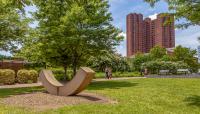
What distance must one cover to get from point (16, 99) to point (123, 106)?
4.69 m

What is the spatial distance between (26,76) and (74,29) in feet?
23.3

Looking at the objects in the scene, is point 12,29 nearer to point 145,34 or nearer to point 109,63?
point 109,63

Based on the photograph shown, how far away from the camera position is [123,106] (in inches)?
459

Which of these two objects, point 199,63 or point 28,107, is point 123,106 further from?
point 199,63

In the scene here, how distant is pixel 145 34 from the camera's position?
12888 cm

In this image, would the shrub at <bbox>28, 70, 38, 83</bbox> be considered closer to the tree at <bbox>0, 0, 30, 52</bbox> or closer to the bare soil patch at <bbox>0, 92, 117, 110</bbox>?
→ the tree at <bbox>0, 0, 30, 52</bbox>

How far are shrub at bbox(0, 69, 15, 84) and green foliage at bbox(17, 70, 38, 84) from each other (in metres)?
0.89

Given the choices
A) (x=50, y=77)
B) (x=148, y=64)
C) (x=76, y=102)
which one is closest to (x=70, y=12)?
(x=50, y=77)

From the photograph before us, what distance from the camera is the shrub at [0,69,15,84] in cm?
2617

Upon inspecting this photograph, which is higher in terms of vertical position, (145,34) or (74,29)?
(145,34)

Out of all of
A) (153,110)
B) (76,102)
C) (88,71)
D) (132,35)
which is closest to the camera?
(153,110)

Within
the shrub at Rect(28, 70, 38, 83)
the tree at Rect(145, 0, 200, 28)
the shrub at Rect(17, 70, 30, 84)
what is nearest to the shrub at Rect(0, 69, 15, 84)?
the shrub at Rect(17, 70, 30, 84)

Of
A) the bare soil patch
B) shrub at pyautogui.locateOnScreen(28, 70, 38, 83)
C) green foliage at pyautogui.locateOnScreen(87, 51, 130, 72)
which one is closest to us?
the bare soil patch

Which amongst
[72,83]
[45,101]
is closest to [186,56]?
[72,83]
